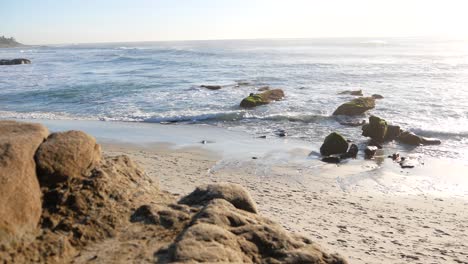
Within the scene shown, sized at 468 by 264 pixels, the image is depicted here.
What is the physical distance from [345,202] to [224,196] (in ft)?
19.0

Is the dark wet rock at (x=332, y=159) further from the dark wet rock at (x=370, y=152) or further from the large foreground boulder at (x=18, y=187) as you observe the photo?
the large foreground boulder at (x=18, y=187)

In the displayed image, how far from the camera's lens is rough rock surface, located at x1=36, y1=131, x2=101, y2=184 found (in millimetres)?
5109

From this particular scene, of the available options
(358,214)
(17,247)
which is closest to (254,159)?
(358,214)

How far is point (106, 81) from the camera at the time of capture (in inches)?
1591

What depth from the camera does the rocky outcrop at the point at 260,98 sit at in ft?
85.0

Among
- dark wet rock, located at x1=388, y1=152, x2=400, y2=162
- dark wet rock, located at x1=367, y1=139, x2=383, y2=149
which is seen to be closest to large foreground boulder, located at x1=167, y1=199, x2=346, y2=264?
dark wet rock, located at x1=388, y1=152, x2=400, y2=162

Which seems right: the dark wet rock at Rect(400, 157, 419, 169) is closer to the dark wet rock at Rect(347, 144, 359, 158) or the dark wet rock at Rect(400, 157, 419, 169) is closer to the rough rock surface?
the dark wet rock at Rect(347, 144, 359, 158)

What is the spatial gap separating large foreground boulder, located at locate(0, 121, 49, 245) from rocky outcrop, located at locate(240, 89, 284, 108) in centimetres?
2096

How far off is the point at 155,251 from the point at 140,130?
15.7 m

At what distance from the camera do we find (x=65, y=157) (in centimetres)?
528

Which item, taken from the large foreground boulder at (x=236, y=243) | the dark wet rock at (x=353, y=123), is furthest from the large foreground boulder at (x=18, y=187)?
the dark wet rock at (x=353, y=123)

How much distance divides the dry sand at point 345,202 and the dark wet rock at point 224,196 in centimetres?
253

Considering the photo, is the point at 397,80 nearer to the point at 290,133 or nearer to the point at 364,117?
the point at 364,117

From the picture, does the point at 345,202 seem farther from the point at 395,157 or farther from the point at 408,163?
the point at 395,157
